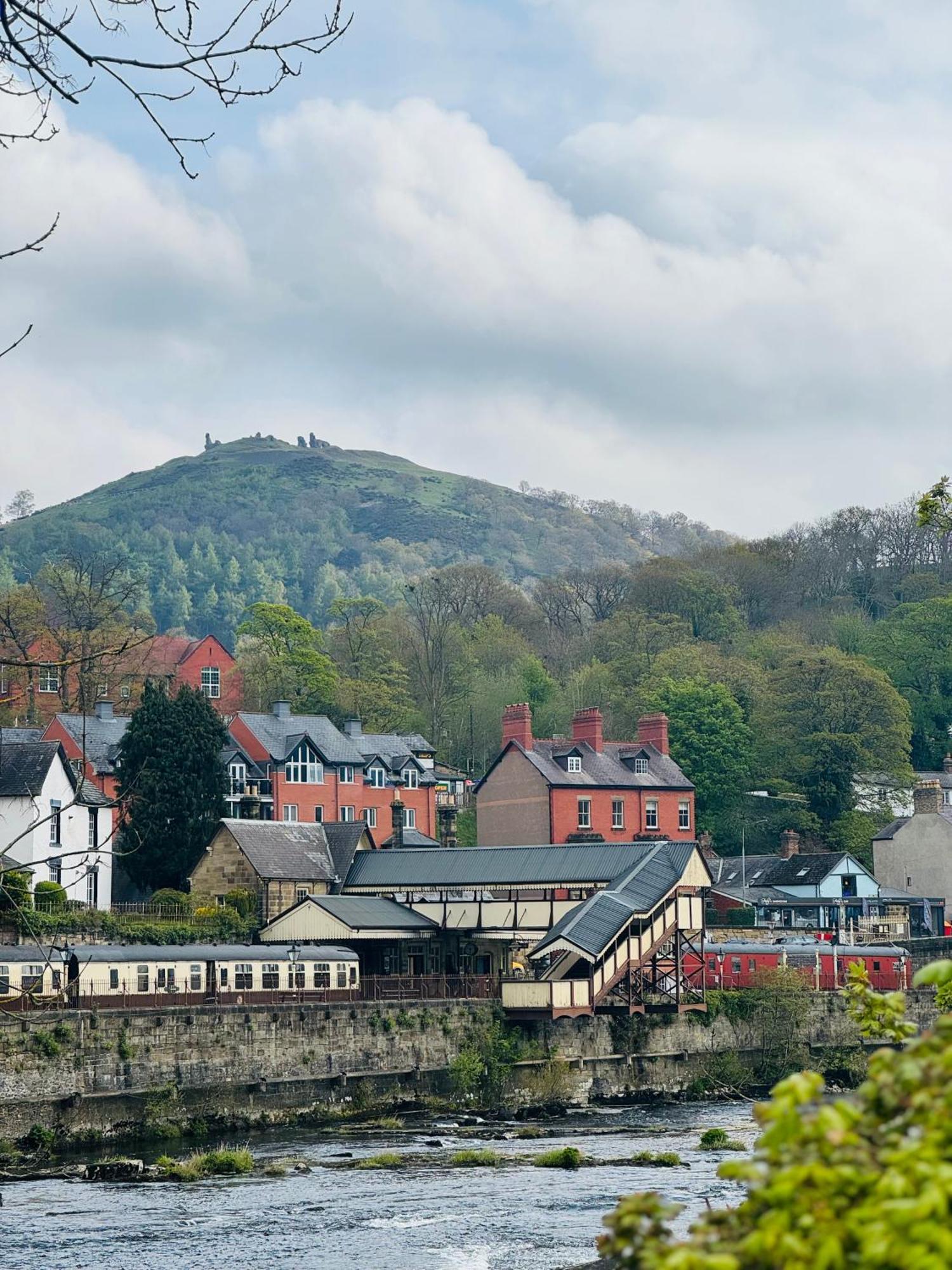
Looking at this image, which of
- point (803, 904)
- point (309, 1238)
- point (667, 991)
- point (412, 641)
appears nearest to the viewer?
point (309, 1238)

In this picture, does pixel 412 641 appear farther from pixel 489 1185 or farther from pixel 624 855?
pixel 489 1185

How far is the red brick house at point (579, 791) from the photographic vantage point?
80.6 meters

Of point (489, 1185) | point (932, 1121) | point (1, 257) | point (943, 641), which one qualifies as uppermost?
point (943, 641)

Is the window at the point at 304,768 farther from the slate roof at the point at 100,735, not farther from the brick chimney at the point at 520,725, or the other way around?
the brick chimney at the point at 520,725

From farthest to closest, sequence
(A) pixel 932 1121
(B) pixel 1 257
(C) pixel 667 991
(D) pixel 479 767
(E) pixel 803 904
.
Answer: (D) pixel 479 767
(E) pixel 803 904
(C) pixel 667 991
(B) pixel 1 257
(A) pixel 932 1121

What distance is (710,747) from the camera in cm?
9469

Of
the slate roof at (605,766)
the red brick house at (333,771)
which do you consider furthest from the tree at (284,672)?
the slate roof at (605,766)

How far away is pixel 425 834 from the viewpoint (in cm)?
8456

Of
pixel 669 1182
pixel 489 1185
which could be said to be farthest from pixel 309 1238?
pixel 669 1182

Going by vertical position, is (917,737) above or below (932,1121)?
above

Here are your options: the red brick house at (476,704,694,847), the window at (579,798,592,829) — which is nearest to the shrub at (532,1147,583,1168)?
the red brick house at (476,704,694,847)

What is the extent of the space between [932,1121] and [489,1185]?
3108cm

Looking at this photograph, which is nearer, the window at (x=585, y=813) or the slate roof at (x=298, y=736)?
the slate roof at (x=298, y=736)

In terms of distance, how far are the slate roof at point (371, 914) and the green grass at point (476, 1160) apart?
19579 millimetres
